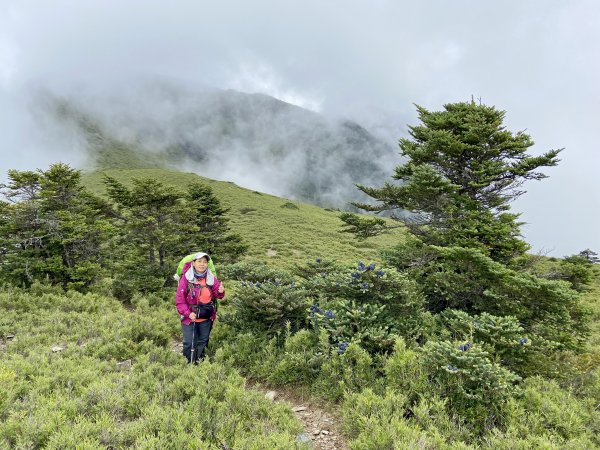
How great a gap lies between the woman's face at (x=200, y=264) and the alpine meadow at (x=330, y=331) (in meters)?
1.22

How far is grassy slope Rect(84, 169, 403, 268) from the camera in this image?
32.2 metres

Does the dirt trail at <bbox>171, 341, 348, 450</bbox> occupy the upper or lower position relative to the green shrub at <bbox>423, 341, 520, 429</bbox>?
lower

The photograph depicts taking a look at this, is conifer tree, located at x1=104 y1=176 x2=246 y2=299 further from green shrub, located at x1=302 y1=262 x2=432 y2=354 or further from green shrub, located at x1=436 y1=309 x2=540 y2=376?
green shrub, located at x1=436 y1=309 x2=540 y2=376

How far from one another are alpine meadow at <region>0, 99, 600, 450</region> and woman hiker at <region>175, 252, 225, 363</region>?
449 mm

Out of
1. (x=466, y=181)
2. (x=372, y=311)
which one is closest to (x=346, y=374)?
(x=372, y=311)

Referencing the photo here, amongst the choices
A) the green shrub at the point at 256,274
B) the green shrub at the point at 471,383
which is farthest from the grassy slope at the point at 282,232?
the green shrub at the point at 471,383

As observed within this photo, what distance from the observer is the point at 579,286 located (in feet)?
28.7

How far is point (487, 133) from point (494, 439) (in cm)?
874

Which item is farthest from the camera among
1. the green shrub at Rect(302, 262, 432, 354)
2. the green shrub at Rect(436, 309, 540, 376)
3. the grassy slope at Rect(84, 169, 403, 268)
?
the grassy slope at Rect(84, 169, 403, 268)

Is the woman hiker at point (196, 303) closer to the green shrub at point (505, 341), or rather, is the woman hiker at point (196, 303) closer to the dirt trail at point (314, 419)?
the dirt trail at point (314, 419)

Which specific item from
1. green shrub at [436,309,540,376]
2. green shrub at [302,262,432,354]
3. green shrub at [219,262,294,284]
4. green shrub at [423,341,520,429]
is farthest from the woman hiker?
green shrub at [436,309,540,376]

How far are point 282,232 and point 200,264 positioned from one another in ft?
118

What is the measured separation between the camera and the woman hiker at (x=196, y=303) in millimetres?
6836

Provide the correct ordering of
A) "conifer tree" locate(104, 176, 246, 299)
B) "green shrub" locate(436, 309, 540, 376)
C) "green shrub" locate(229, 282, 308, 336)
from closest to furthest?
1. "green shrub" locate(436, 309, 540, 376)
2. "green shrub" locate(229, 282, 308, 336)
3. "conifer tree" locate(104, 176, 246, 299)
